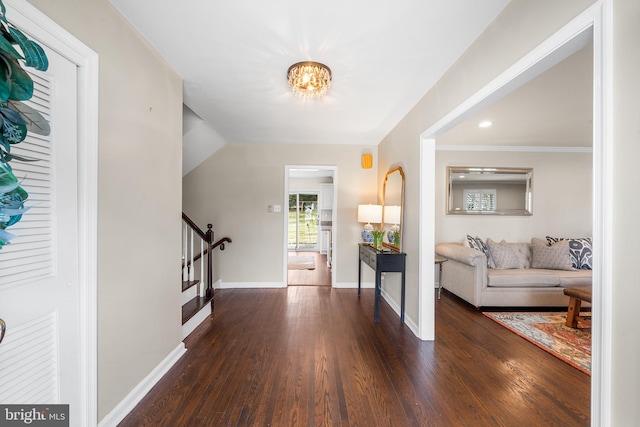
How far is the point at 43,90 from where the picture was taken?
1162 millimetres

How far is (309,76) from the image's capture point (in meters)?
2.08

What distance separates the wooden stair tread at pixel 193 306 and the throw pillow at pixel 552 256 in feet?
14.8

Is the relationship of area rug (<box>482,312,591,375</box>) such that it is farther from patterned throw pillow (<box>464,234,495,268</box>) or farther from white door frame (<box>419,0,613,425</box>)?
white door frame (<box>419,0,613,425</box>)

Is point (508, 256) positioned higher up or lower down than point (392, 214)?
lower down

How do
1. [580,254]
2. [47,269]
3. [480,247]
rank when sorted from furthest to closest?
[480,247], [580,254], [47,269]

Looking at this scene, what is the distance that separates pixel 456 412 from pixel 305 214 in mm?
7191

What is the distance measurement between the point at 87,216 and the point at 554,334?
4017 millimetres

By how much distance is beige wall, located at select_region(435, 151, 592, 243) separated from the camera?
14.5 ft

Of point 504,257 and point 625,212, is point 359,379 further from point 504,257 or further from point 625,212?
point 504,257

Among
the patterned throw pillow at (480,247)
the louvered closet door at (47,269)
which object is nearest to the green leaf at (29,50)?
the louvered closet door at (47,269)

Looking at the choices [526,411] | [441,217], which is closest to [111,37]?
[526,411]

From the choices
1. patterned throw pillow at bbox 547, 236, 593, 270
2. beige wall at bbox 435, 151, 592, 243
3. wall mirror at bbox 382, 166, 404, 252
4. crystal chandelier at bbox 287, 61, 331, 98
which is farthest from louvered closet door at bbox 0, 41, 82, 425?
patterned throw pillow at bbox 547, 236, 593, 270

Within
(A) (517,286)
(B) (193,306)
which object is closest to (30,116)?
(B) (193,306)

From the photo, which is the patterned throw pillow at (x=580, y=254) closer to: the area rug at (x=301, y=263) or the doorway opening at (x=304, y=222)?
the area rug at (x=301, y=263)
